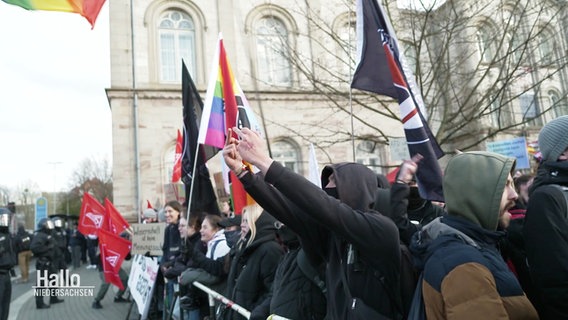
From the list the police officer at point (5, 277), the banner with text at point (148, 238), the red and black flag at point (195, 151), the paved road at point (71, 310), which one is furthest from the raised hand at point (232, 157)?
the paved road at point (71, 310)

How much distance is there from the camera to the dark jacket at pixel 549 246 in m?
2.00

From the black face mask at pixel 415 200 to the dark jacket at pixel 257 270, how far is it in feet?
4.28

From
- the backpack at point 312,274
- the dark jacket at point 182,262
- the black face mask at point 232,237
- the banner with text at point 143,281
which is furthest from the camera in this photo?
the banner with text at point 143,281

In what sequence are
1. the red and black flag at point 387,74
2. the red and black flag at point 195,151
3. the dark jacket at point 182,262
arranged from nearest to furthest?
the red and black flag at point 387,74, the dark jacket at point 182,262, the red and black flag at point 195,151

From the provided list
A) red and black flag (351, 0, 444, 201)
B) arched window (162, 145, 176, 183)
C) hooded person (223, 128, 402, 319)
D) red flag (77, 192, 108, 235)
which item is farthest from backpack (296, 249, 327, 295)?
arched window (162, 145, 176, 183)

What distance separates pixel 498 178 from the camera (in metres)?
1.96

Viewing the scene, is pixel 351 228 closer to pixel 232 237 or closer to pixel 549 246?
pixel 549 246

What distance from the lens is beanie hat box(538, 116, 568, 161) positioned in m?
2.42

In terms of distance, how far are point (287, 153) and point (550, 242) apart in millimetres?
17858

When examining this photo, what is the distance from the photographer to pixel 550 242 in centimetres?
204

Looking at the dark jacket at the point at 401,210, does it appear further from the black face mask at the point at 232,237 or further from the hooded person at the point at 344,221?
the black face mask at the point at 232,237

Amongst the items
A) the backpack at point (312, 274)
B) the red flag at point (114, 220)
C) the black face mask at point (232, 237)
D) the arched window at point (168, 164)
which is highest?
the arched window at point (168, 164)

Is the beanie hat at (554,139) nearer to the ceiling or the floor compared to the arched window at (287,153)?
nearer to the floor

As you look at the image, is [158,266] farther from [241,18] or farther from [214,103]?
[241,18]
